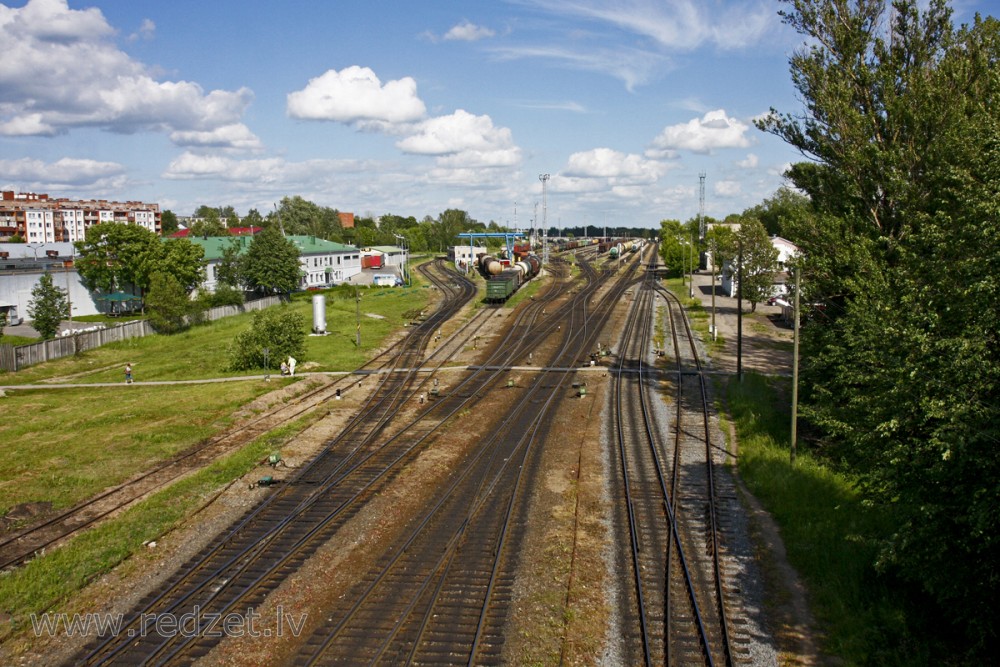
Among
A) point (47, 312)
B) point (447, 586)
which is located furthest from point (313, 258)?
point (447, 586)

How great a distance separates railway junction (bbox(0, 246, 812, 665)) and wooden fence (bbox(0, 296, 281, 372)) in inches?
817

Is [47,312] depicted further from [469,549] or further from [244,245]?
[469,549]

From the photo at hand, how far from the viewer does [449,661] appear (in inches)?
480

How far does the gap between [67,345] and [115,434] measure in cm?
2352

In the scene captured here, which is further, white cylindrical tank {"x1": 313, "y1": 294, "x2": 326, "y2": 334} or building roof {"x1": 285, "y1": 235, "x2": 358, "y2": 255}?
Answer: building roof {"x1": 285, "y1": 235, "x2": 358, "y2": 255}

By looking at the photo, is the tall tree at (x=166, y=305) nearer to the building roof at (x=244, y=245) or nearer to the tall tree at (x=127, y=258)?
the tall tree at (x=127, y=258)

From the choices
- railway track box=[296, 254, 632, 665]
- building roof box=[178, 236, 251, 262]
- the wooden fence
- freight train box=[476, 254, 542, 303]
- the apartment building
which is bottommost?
railway track box=[296, 254, 632, 665]

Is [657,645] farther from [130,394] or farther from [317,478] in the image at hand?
[130,394]

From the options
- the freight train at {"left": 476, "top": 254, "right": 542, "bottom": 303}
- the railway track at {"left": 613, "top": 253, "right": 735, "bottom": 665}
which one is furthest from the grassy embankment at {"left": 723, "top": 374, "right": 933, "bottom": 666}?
the freight train at {"left": 476, "top": 254, "right": 542, "bottom": 303}

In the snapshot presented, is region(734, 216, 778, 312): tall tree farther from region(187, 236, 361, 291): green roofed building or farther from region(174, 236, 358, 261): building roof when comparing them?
region(174, 236, 358, 261): building roof

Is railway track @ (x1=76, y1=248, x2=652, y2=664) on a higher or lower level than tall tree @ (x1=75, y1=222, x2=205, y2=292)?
lower

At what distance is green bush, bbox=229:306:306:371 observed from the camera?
3925 cm

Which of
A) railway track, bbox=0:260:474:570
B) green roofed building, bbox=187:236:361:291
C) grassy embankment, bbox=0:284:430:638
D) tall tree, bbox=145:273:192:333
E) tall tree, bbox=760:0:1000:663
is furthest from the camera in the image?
green roofed building, bbox=187:236:361:291

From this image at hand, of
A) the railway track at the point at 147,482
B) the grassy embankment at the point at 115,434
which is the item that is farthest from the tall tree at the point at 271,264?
the railway track at the point at 147,482
